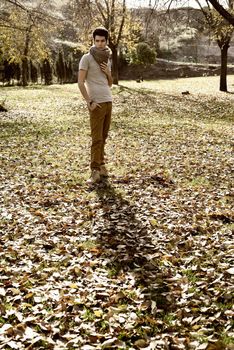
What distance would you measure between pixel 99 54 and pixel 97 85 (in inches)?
26.4

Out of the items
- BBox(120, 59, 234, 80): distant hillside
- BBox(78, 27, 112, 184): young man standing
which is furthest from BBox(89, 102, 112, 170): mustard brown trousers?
BBox(120, 59, 234, 80): distant hillside

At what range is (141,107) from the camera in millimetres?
25875

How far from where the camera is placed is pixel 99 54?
824 cm

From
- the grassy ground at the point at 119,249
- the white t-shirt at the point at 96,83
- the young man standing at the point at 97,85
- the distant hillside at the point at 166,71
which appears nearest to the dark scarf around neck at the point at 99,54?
the young man standing at the point at 97,85

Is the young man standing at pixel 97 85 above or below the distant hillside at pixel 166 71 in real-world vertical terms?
below

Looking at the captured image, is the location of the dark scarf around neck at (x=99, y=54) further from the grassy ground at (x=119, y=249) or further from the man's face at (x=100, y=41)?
the grassy ground at (x=119, y=249)

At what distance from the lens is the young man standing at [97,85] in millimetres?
8227

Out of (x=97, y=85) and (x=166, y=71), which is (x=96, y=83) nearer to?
(x=97, y=85)

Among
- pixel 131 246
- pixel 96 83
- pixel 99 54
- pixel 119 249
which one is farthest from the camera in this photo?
pixel 96 83

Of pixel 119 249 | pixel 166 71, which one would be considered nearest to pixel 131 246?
pixel 119 249

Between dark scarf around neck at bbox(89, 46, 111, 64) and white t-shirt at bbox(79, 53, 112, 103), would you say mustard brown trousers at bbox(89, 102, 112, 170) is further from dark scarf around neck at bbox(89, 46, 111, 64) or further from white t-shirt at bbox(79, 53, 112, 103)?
dark scarf around neck at bbox(89, 46, 111, 64)

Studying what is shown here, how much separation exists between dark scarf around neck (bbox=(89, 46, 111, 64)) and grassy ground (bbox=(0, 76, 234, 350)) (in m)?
2.89

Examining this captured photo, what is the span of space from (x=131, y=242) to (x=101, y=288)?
1.46 meters

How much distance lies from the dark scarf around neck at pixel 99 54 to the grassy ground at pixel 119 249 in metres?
2.89
